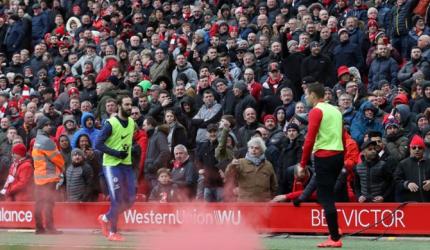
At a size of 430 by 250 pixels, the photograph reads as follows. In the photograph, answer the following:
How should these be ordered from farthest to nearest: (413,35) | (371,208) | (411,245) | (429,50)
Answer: (413,35) < (429,50) < (371,208) < (411,245)

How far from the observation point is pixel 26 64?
28.7m

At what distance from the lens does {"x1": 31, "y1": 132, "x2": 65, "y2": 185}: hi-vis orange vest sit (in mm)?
18641

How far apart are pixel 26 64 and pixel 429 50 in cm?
1178

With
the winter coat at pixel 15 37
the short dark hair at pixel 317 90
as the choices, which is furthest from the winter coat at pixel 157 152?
the winter coat at pixel 15 37

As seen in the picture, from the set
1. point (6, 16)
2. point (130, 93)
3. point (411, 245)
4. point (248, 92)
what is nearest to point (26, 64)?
point (6, 16)

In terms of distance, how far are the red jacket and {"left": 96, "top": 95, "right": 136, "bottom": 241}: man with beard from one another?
13.1 feet

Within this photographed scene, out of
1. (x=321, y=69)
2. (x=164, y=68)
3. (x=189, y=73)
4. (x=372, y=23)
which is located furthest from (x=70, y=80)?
(x=372, y=23)

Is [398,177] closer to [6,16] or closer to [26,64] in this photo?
[26,64]

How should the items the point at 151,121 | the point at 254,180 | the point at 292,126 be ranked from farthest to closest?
the point at 151,121
the point at 292,126
the point at 254,180

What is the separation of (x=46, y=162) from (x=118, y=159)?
2007 millimetres

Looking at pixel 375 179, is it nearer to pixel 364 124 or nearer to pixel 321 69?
pixel 364 124

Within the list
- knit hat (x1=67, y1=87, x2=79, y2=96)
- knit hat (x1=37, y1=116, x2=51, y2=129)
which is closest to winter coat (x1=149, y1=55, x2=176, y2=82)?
knit hat (x1=67, y1=87, x2=79, y2=96)

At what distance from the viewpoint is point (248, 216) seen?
59.3 feet

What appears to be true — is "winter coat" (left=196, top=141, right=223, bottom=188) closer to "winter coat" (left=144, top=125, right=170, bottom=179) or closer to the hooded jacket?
"winter coat" (left=144, top=125, right=170, bottom=179)
